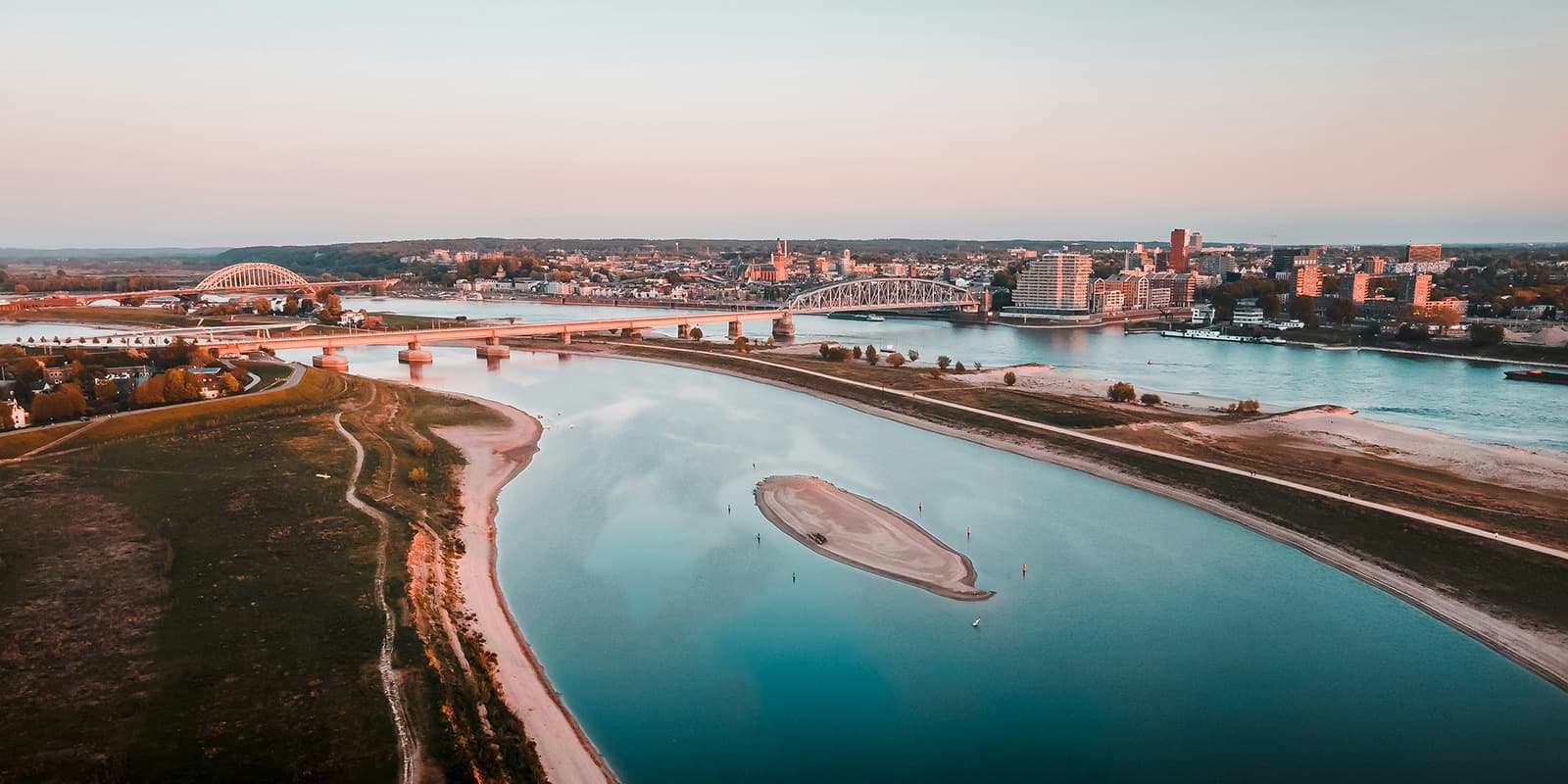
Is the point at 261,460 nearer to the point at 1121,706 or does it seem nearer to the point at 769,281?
the point at 1121,706

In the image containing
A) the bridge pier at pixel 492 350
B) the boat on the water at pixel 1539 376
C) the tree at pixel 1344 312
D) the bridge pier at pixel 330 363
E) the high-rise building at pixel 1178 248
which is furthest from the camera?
the high-rise building at pixel 1178 248

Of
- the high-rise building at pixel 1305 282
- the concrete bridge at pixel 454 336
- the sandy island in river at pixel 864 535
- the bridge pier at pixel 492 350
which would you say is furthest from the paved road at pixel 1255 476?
the high-rise building at pixel 1305 282

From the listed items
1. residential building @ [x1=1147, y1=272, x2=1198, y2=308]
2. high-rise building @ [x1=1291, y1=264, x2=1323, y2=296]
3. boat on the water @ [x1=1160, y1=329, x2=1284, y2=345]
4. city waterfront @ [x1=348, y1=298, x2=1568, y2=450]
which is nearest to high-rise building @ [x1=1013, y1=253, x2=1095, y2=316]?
city waterfront @ [x1=348, y1=298, x2=1568, y2=450]

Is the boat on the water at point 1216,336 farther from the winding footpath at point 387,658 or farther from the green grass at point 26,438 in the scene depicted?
the green grass at point 26,438

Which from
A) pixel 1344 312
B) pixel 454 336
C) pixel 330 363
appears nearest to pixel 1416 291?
pixel 1344 312

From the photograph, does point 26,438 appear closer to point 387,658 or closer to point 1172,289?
point 387,658

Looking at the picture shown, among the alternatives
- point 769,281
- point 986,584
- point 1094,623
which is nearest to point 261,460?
point 986,584

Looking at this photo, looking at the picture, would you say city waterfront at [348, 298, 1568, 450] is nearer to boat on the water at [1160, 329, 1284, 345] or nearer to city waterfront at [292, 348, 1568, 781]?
boat on the water at [1160, 329, 1284, 345]
